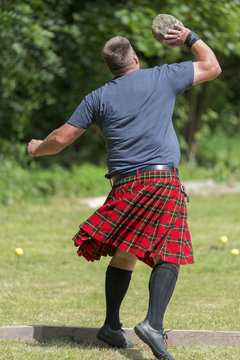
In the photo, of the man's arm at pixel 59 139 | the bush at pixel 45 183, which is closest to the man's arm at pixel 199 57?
the man's arm at pixel 59 139

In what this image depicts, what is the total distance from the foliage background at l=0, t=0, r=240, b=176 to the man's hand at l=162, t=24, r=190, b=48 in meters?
6.73

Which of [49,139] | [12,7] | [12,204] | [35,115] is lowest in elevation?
[12,204]

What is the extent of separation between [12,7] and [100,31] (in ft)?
5.76

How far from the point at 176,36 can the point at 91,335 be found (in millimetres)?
1929

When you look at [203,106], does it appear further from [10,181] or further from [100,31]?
[10,181]

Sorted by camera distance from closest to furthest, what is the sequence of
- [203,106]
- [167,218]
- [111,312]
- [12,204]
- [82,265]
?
1. [167,218]
2. [111,312]
3. [82,265]
4. [12,204]
5. [203,106]

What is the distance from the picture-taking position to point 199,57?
3.94 meters

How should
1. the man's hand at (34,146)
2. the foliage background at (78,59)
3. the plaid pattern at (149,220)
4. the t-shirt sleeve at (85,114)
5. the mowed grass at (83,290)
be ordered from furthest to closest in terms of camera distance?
the foliage background at (78,59), the man's hand at (34,146), the mowed grass at (83,290), the t-shirt sleeve at (85,114), the plaid pattern at (149,220)

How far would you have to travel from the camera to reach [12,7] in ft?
35.1

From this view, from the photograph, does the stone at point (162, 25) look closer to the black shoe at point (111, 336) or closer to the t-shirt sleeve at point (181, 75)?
the t-shirt sleeve at point (181, 75)

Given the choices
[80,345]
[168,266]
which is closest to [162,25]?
[168,266]

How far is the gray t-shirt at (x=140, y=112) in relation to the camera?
12.8 feet

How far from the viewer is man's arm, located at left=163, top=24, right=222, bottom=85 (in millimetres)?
3904

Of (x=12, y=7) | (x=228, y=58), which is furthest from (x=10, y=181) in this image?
(x=228, y=58)
